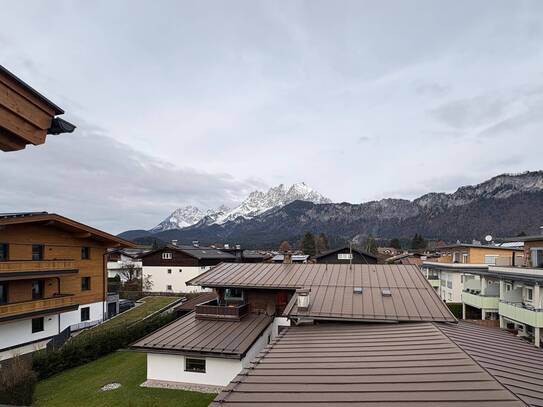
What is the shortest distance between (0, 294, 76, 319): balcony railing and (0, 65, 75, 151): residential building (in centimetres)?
2212

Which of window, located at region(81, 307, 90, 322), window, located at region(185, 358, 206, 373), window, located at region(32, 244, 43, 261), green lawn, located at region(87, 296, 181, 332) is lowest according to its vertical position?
green lawn, located at region(87, 296, 181, 332)

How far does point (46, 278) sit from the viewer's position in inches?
1002

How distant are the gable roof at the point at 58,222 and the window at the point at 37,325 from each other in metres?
6.41

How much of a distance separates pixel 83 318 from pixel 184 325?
1376cm

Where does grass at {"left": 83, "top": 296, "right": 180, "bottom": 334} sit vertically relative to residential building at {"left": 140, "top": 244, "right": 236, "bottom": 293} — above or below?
below

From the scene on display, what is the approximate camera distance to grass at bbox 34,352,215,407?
15156 mm

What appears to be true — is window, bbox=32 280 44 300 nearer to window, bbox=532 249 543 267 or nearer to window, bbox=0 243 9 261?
window, bbox=0 243 9 261

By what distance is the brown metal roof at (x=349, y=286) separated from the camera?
50.8 ft

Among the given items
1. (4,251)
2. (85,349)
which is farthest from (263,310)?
(4,251)

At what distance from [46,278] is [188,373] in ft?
49.6

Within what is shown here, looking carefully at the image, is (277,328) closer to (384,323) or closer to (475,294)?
(384,323)

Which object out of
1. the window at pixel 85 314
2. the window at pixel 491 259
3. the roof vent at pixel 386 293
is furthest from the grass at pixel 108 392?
the window at pixel 491 259

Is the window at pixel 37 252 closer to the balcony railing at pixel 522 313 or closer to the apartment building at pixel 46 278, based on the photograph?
the apartment building at pixel 46 278

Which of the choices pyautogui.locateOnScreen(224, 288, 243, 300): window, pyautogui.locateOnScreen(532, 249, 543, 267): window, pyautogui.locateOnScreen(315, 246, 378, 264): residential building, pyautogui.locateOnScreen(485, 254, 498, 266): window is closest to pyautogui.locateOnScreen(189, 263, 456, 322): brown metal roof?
pyautogui.locateOnScreen(224, 288, 243, 300): window
